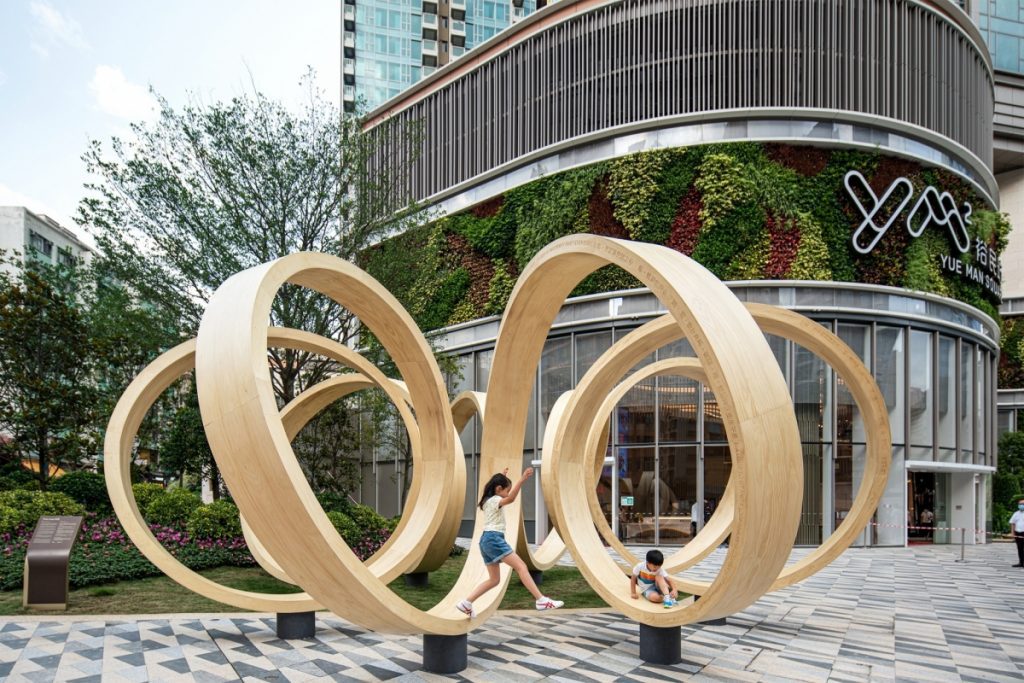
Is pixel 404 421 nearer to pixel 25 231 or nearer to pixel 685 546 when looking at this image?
pixel 685 546

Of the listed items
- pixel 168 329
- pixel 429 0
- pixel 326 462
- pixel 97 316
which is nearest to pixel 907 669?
pixel 168 329

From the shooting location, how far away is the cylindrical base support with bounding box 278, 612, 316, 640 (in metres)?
9.81

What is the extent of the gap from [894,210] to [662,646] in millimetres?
22304

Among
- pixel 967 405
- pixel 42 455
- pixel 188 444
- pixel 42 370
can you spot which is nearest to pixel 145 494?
pixel 188 444

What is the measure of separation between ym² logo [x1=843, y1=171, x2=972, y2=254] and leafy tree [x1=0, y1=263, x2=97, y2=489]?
22951 mm

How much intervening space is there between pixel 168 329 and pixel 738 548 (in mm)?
16114

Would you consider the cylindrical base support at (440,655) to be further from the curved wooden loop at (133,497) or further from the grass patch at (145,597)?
the grass patch at (145,597)

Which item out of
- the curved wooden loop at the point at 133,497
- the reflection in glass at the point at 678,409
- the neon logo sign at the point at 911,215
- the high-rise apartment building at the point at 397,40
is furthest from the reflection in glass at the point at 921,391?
the high-rise apartment building at the point at 397,40

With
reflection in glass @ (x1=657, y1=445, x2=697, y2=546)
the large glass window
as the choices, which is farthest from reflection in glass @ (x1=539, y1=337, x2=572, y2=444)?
the large glass window

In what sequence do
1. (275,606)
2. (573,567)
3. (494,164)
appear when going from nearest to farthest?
(275,606), (573,567), (494,164)

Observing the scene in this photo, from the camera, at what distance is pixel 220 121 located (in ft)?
63.4

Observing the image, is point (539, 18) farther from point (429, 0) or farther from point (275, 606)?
point (429, 0)

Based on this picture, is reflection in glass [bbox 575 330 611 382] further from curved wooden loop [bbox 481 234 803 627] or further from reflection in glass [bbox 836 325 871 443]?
curved wooden loop [bbox 481 234 803 627]

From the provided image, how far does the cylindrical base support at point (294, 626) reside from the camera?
9812 mm
